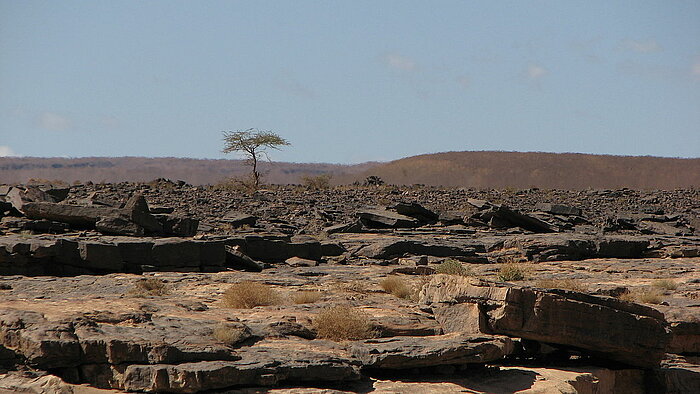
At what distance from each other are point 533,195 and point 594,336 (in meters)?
30.1

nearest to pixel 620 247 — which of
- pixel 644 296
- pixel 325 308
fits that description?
pixel 644 296

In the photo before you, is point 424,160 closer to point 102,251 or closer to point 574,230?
point 574,230

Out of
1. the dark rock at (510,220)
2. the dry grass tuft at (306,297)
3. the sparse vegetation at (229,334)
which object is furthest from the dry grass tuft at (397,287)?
the dark rock at (510,220)

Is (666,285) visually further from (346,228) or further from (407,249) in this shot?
(346,228)

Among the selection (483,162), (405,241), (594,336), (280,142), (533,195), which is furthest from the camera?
(483,162)

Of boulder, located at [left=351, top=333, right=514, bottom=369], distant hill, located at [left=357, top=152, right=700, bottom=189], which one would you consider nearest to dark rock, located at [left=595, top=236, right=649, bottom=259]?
boulder, located at [left=351, top=333, right=514, bottom=369]

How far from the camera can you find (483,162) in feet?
350

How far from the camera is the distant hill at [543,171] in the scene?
9624 cm

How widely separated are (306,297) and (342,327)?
2.47 metres

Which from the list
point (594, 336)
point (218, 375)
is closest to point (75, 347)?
point (218, 375)

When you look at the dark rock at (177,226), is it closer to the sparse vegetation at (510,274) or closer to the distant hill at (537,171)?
the sparse vegetation at (510,274)

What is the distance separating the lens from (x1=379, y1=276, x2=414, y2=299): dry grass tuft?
15.0 meters

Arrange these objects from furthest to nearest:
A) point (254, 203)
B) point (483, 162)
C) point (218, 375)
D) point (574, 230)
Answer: point (483, 162), point (254, 203), point (574, 230), point (218, 375)

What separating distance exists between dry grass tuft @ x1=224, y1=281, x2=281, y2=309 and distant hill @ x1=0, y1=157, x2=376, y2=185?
4734 inches
